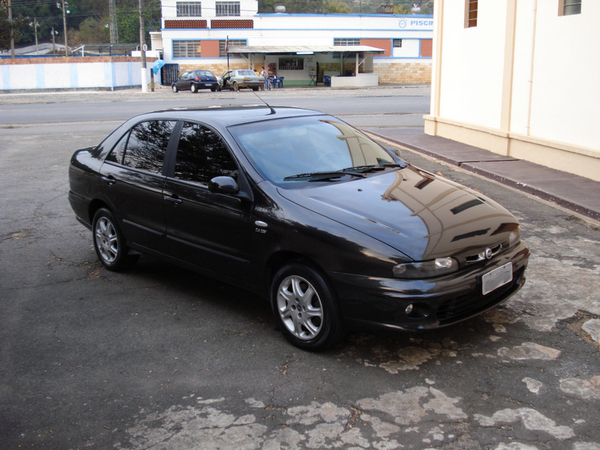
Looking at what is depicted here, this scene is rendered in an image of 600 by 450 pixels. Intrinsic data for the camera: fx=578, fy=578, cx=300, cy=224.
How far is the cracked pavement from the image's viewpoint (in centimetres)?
308

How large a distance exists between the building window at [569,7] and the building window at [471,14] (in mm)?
3128

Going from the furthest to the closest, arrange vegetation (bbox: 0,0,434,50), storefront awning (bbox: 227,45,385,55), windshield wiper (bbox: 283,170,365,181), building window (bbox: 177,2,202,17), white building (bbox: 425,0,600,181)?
vegetation (bbox: 0,0,434,50) < building window (bbox: 177,2,202,17) < storefront awning (bbox: 227,45,385,55) < white building (bbox: 425,0,600,181) < windshield wiper (bbox: 283,170,365,181)

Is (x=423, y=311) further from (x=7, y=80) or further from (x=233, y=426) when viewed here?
(x=7, y=80)

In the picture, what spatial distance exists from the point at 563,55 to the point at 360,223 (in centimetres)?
763

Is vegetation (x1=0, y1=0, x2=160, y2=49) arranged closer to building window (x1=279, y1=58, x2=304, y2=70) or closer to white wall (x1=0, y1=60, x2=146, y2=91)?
building window (x1=279, y1=58, x2=304, y2=70)

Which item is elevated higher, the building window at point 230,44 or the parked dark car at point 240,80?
the building window at point 230,44

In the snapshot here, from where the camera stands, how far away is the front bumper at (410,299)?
11.5ft

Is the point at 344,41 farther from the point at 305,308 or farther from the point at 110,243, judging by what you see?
the point at 305,308

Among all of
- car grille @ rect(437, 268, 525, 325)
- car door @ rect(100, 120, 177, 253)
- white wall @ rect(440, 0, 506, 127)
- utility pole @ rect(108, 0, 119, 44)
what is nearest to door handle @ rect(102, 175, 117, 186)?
car door @ rect(100, 120, 177, 253)

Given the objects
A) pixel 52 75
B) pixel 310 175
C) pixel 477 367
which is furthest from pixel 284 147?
pixel 52 75

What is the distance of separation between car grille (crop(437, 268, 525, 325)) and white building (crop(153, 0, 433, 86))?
49.2m

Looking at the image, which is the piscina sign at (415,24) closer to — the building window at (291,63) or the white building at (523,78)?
the building window at (291,63)

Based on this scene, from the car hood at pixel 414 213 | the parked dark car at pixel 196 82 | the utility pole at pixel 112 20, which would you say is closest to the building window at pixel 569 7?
the car hood at pixel 414 213

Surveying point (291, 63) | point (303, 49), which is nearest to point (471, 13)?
point (303, 49)
